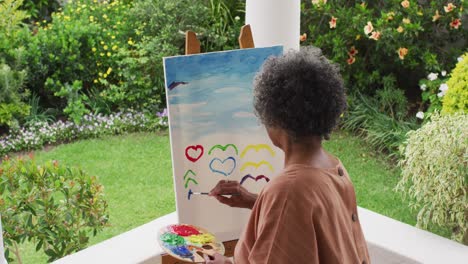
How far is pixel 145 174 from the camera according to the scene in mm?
5797

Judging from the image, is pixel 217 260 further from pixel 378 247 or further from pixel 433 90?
pixel 433 90

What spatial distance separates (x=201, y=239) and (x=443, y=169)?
1682mm

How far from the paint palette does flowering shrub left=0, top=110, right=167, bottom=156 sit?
379 centimetres

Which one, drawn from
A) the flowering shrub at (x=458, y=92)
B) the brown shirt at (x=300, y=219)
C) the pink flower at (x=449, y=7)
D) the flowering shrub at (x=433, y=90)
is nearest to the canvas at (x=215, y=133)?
the brown shirt at (x=300, y=219)

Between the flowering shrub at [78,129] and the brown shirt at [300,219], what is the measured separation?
14.4 ft

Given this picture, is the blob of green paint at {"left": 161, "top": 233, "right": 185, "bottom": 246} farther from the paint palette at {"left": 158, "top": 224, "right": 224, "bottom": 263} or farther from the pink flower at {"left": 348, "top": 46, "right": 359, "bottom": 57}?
the pink flower at {"left": 348, "top": 46, "right": 359, "bottom": 57}

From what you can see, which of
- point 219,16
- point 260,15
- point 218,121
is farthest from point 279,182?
point 219,16

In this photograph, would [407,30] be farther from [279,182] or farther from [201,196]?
[279,182]

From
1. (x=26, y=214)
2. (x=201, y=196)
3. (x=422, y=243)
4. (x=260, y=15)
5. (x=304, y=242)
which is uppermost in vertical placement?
(x=260, y=15)

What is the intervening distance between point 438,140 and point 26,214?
7.06 feet

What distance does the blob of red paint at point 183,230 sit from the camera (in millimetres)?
2565

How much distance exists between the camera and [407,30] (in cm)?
605

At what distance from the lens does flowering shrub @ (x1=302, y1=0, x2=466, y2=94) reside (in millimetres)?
6098

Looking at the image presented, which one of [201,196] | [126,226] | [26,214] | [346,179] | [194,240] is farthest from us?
[126,226]
